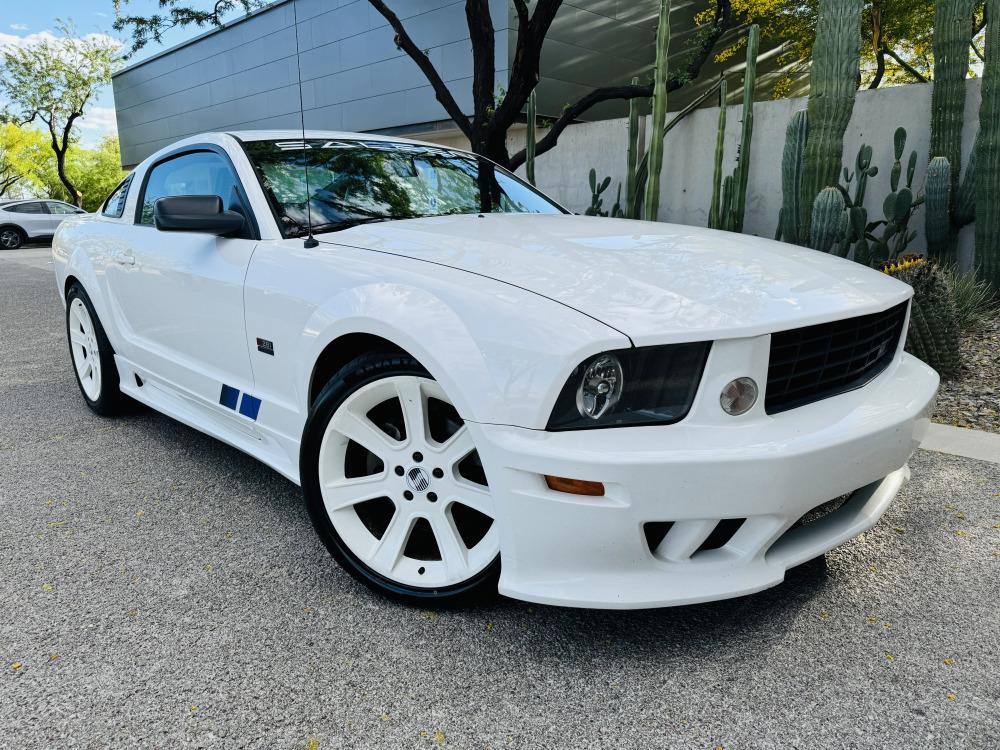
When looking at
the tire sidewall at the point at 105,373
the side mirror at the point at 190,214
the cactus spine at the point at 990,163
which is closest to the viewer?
the side mirror at the point at 190,214

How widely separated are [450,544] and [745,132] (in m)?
6.50

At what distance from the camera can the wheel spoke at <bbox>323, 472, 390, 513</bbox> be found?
221 cm

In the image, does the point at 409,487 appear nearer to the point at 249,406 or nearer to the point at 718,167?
the point at 249,406

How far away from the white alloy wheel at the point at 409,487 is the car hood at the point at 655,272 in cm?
44

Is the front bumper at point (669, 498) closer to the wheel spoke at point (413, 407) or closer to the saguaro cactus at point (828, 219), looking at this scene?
the wheel spoke at point (413, 407)

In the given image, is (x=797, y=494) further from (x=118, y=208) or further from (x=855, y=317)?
(x=118, y=208)

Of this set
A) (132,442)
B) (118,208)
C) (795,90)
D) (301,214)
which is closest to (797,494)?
(301,214)

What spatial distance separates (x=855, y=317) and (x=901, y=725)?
103 cm

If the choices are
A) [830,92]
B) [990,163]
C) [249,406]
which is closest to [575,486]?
[249,406]

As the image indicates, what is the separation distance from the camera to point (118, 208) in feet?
13.1

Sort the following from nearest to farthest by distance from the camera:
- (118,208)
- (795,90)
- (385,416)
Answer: (385,416) < (118,208) < (795,90)

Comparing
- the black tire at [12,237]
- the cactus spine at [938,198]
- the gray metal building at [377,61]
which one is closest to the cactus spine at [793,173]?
the cactus spine at [938,198]

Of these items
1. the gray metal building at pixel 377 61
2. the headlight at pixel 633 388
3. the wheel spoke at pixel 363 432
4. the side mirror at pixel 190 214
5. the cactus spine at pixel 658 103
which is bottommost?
the wheel spoke at pixel 363 432

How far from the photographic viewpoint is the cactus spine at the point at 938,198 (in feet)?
18.9
